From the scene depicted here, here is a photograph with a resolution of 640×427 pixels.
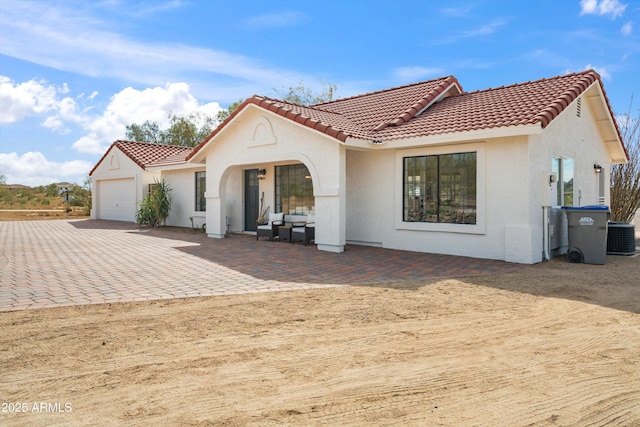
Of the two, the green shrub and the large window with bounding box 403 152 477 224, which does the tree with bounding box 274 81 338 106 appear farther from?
the large window with bounding box 403 152 477 224

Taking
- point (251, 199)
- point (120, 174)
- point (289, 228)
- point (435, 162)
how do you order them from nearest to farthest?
point (435, 162) → point (289, 228) → point (251, 199) → point (120, 174)

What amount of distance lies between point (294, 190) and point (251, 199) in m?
2.43

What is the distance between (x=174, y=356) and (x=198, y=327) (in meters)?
0.90

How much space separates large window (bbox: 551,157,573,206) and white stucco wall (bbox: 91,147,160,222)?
1838cm

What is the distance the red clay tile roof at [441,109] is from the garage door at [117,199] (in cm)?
1013

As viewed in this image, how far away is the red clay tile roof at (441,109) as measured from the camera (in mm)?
10422

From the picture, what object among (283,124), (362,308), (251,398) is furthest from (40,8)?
(251,398)

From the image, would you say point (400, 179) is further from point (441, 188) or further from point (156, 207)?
point (156, 207)

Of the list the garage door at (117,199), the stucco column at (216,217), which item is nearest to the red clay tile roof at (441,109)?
the stucco column at (216,217)

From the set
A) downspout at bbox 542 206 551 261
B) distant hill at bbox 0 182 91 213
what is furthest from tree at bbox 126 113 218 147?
downspout at bbox 542 206 551 261

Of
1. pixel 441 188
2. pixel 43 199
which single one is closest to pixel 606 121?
pixel 441 188

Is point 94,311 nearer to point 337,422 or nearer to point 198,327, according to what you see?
point 198,327

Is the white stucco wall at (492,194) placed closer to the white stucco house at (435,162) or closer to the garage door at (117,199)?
the white stucco house at (435,162)

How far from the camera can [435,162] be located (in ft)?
37.2
